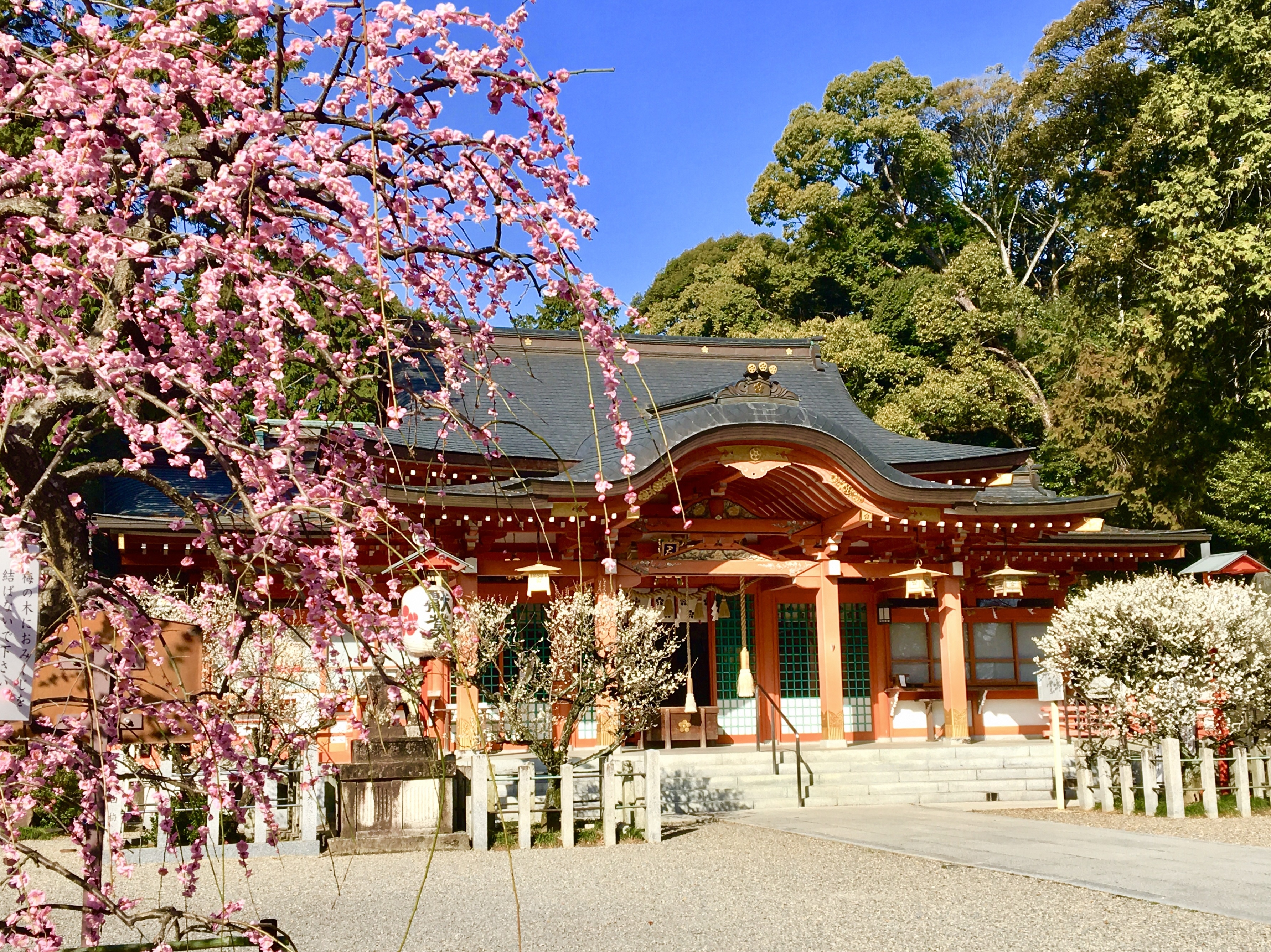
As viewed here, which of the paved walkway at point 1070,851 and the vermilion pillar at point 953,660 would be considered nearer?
the paved walkway at point 1070,851

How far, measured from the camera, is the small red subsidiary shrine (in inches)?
495

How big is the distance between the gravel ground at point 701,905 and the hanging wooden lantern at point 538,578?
142 inches

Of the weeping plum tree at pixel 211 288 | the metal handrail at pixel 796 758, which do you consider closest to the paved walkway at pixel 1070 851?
the metal handrail at pixel 796 758

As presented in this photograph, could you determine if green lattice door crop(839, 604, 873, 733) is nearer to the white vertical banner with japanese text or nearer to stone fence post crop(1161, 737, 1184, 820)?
stone fence post crop(1161, 737, 1184, 820)

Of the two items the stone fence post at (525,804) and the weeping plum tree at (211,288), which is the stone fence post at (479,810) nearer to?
the stone fence post at (525,804)

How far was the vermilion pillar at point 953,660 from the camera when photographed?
13523mm

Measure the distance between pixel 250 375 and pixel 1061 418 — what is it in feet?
72.3

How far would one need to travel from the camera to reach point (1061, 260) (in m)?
32.2

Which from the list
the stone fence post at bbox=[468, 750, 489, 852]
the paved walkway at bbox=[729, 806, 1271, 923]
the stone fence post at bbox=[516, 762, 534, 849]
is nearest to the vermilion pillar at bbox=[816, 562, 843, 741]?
the paved walkway at bbox=[729, 806, 1271, 923]

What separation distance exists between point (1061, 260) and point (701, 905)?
2990 cm

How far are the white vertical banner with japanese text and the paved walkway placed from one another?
5674mm

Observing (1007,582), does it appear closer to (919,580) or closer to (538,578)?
(919,580)

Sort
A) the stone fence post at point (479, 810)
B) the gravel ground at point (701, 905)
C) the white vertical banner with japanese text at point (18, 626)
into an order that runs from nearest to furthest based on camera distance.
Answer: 1. the white vertical banner with japanese text at point (18, 626)
2. the gravel ground at point (701, 905)
3. the stone fence post at point (479, 810)

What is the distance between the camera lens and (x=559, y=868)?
790 cm
